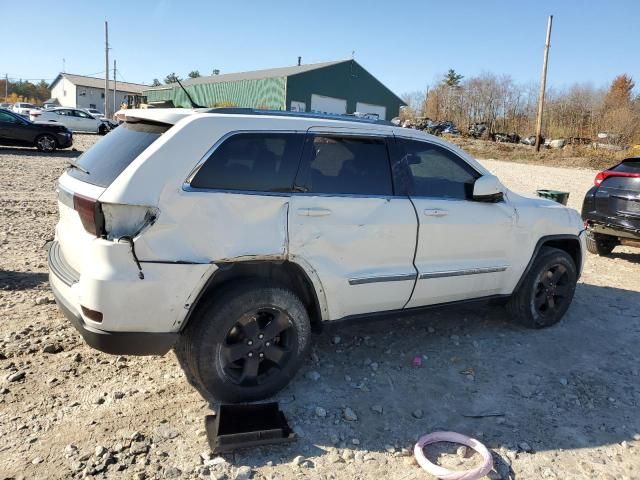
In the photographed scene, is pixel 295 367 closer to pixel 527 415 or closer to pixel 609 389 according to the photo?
pixel 527 415

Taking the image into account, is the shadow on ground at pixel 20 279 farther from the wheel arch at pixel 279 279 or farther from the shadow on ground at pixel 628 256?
the shadow on ground at pixel 628 256

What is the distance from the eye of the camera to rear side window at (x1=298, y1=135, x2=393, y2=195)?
11.7ft

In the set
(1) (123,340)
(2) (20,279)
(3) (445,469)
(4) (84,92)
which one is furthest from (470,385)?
(4) (84,92)

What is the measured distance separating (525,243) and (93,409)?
3582 mm

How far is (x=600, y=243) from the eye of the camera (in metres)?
8.17

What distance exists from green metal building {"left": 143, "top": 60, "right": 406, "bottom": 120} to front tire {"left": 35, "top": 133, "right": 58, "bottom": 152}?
22150 mm

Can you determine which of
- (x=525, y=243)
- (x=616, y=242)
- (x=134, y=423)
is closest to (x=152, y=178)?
(x=134, y=423)

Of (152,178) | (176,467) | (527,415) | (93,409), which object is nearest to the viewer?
(176,467)

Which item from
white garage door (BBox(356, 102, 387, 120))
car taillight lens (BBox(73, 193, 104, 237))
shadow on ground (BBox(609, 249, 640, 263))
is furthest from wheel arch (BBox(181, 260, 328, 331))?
white garage door (BBox(356, 102, 387, 120))

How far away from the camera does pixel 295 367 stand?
359 cm

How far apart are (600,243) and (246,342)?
266 inches

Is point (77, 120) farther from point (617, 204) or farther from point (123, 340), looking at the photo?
point (123, 340)

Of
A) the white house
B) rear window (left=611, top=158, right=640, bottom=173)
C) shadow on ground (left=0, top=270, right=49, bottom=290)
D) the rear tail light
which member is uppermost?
the white house

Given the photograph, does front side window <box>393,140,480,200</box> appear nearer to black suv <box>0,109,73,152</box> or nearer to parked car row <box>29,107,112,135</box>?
black suv <box>0,109,73,152</box>
